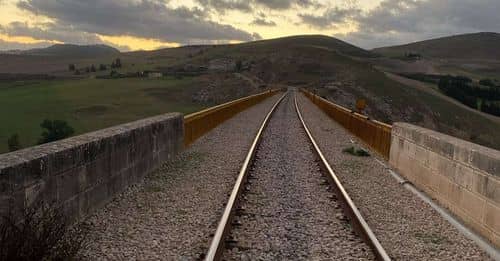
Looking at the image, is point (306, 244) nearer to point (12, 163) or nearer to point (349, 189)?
point (12, 163)

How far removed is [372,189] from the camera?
11.6 metres

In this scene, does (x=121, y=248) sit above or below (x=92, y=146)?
below

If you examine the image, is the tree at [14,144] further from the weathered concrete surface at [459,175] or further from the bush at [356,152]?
the weathered concrete surface at [459,175]

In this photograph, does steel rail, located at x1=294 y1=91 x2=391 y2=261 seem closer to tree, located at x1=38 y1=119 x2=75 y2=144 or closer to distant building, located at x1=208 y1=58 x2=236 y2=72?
tree, located at x1=38 y1=119 x2=75 y2=144

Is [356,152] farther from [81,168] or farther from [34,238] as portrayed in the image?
[34,238]

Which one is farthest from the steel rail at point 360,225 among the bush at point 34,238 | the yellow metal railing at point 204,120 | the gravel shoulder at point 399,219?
the yellow metal railing at point 204,120

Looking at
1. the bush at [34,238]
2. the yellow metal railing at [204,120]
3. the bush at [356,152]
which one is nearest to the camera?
the bush at [34,238]

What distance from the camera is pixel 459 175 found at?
9508 mm

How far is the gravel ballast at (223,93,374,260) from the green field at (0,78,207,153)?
60144 millimetres

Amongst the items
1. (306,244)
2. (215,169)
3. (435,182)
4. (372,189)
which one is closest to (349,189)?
(372,189)

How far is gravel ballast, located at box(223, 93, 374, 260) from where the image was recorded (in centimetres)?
695

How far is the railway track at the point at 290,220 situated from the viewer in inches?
273

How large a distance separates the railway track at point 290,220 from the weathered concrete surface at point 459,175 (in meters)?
1.75

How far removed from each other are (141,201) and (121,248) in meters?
2.69
